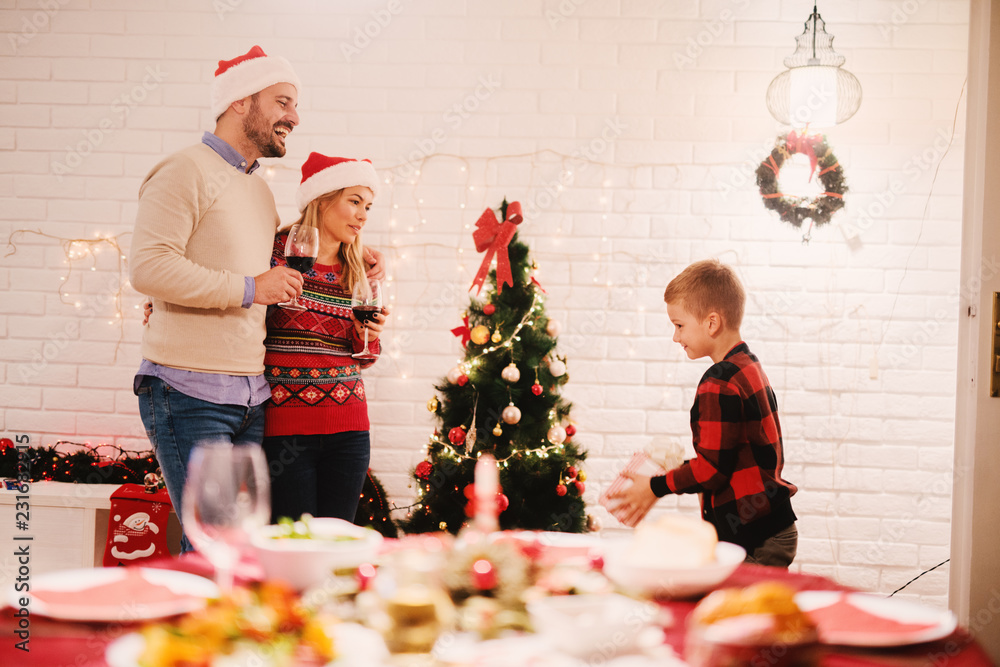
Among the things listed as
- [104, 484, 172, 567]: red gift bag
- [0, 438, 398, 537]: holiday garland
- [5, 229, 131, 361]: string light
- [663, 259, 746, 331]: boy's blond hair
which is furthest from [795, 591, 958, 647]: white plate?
[5, 229, 131, 361]: string light

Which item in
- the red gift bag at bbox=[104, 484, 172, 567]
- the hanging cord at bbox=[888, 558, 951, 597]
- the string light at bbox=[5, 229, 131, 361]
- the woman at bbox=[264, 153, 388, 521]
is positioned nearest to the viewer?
the woman at bbox=[264, 153, 388, 521]

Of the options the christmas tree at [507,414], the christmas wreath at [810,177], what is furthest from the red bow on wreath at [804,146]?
the christmas tree at [507,414]

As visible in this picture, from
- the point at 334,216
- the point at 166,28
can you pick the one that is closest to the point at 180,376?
the point at 334,216

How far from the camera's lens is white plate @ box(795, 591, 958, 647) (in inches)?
29.4

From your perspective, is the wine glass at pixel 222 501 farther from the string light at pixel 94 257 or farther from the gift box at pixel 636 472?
the string light at pixel 94 257

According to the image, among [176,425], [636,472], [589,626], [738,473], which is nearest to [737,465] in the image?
[738,473]

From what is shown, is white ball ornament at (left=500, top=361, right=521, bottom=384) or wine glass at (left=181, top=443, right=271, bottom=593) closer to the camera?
wine glass at (left=181, top=443, right=271, bottom=593)

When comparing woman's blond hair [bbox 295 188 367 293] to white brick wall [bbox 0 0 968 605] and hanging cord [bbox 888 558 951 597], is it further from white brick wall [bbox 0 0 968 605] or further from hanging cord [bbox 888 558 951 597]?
hanging cord [bbox 888 558 951 597]

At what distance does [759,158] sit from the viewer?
9.80ft

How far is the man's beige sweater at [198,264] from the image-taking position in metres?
1.66

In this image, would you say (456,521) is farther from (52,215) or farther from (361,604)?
(52,215)

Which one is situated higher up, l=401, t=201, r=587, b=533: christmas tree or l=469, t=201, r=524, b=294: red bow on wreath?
l=469, t=201, r=524, b=294: red bow on wreath

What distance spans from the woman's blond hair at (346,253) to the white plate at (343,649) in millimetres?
1317

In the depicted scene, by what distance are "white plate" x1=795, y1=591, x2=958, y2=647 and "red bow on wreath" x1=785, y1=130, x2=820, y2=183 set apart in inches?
87.8
